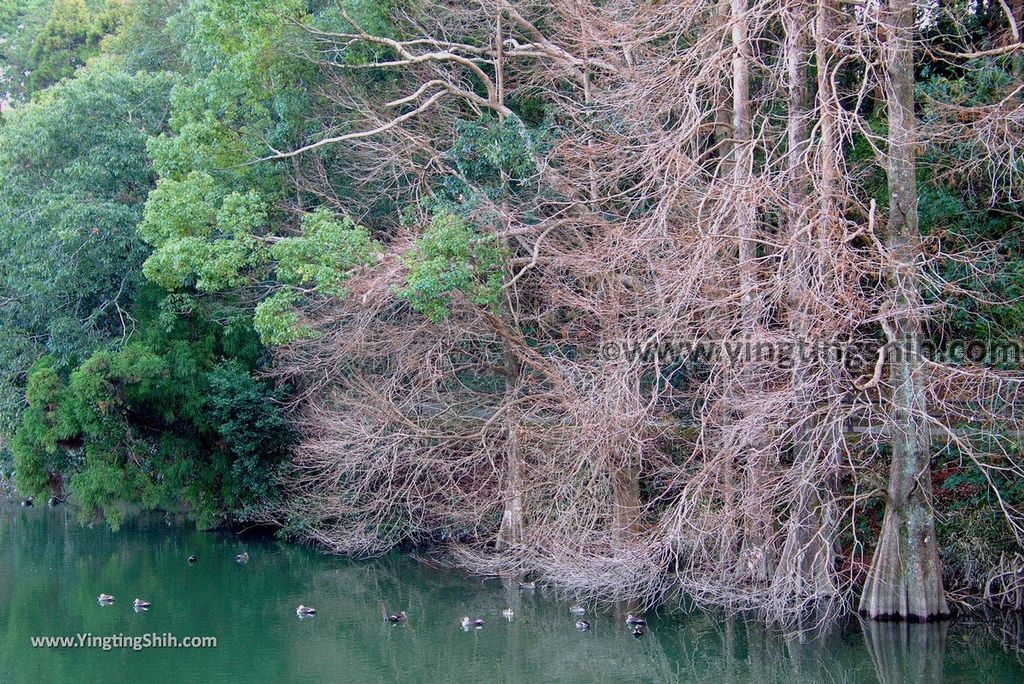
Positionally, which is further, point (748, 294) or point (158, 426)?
point (158, 426)

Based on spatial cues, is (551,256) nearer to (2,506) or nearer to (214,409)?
(214,409)

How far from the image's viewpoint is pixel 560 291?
45.4 ft

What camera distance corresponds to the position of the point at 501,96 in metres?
15.6

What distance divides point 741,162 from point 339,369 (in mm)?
7309

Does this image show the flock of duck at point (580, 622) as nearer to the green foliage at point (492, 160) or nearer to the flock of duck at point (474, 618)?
the flock of duck at point (474, 618)

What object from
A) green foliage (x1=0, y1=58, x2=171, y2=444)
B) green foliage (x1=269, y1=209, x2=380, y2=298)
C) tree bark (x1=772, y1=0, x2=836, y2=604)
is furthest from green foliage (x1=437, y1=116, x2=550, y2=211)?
green foliage (x1=0, y1=58, x2=171, y2=444)

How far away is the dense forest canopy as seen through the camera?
11273 millimetres

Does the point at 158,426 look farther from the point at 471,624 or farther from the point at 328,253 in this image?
the point at 471,624

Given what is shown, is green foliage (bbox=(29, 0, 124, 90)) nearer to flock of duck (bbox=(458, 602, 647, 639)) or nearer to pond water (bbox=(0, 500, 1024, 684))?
pond water (bbox=(0, 500, 1024, 684))

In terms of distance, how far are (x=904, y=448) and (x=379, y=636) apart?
263 inches

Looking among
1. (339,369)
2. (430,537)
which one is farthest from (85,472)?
A: (430,537)

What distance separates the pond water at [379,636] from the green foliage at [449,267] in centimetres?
414

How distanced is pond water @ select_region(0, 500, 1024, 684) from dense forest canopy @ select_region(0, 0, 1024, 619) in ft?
1.61

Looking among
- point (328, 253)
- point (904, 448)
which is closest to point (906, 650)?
point (904, 448)
